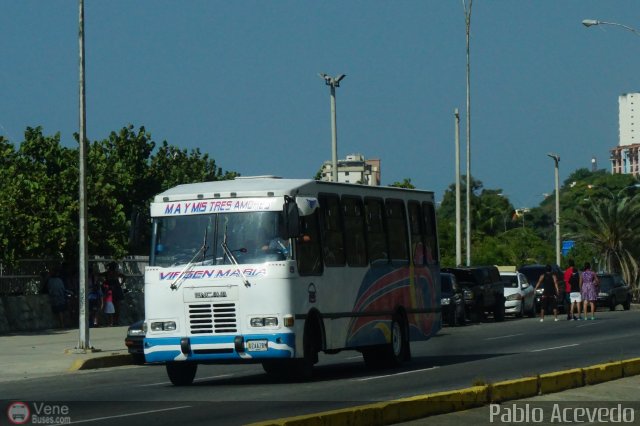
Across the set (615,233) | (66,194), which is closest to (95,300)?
(66,194)

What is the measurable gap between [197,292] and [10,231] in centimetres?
1874

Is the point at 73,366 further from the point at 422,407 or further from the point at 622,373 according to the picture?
the point at 422,407

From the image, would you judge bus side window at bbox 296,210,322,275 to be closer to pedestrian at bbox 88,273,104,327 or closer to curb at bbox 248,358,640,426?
curb at bbox 248,358,640,426

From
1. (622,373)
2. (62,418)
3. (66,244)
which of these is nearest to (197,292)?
(62,418)

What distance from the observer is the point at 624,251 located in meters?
74.3

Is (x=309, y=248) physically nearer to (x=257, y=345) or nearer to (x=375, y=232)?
(x=257, y=345)

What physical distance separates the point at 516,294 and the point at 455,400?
35903 millimetres

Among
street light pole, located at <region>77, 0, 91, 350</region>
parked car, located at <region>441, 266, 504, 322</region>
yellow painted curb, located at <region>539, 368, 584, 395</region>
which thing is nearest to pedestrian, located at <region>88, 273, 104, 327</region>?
street light pole, located at <region>77, 0, 91, 350</region>

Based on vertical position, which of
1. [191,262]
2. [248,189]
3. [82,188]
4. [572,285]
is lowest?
[572,285]

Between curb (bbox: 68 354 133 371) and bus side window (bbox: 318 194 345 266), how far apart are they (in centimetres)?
648

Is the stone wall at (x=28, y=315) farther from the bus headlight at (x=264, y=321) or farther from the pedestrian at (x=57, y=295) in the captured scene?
the bus headlight at (x=264, y=321)

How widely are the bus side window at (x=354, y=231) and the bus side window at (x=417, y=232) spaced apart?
2252 millimetres

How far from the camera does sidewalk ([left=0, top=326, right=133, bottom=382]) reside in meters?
25.3

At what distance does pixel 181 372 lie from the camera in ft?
69.1
